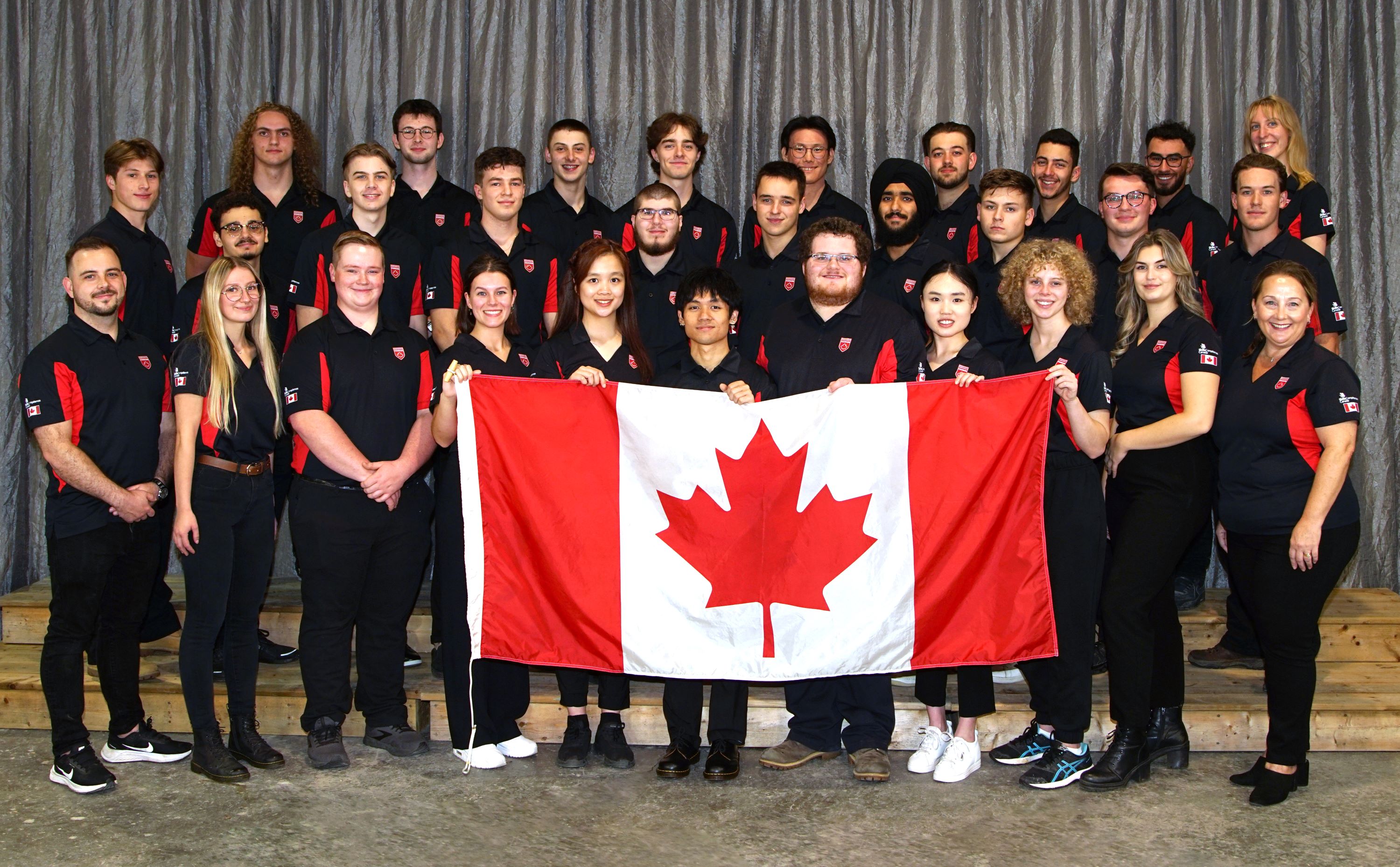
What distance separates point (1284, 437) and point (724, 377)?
1.72 m

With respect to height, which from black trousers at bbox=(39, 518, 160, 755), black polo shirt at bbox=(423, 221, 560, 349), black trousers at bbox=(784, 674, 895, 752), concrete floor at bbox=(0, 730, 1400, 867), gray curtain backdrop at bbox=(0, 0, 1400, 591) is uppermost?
gray curtain backdrop at bbox=(0, 0, 1400, 591)

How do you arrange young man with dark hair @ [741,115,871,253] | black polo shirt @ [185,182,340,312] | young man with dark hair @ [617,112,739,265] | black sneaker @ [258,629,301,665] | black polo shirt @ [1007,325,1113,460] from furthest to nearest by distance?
1. young man with dark hair @ [741,115,871,253]
2. black polo shirt @ [185,182,340,312]
3. young man with dark hair @ [617,112,739,265]
4. black sneaker @ [258,629,301,665]
5. black polo shirt @ [1007,325,1113,460]

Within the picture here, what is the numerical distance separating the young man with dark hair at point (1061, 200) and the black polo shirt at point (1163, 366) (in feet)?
3.38

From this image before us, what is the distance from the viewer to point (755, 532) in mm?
3904

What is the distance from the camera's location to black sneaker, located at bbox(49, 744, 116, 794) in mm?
3883

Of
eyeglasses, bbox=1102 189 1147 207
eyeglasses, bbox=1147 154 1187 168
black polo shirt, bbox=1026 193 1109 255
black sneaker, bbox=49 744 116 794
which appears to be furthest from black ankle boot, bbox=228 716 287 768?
eyeglasses, bbox=1147 154 1187 168

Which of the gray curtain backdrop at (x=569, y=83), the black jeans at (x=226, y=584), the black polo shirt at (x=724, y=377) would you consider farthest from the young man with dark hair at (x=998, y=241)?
the black jeans at (x=226, y=584)

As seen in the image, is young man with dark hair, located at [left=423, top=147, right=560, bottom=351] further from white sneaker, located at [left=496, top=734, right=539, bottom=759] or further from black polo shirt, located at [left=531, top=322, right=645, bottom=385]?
white sneaker, located at [left=496, top=734, right=539, bottom=759]

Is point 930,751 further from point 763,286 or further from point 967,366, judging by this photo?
point 763,286

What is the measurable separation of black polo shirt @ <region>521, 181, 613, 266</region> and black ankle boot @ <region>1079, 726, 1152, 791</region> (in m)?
2.76

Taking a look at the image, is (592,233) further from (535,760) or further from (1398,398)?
(1398,398)

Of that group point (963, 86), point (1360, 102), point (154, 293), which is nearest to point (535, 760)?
point (154, 293)

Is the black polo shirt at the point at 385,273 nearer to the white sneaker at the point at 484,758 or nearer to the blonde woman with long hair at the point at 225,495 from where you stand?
the blonde woman with long hair at the point at 225,495

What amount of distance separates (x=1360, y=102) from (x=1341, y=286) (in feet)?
2.84
